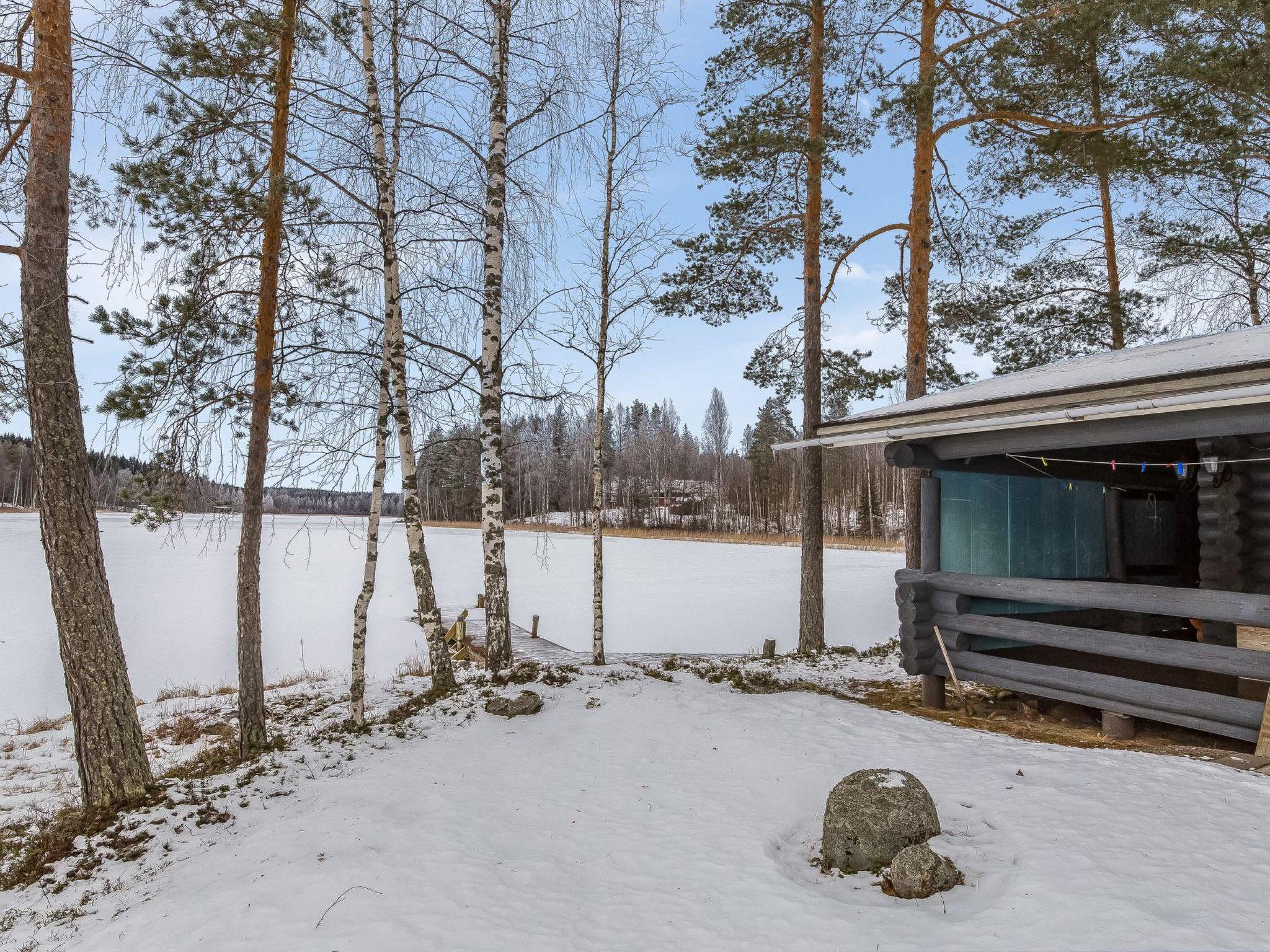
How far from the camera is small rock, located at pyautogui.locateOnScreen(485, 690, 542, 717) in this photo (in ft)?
21.5

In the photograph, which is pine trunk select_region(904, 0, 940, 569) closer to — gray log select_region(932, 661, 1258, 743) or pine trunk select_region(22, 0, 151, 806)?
gray log select_region(932, 661, 1258, 743)

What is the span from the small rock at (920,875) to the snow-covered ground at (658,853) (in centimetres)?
5

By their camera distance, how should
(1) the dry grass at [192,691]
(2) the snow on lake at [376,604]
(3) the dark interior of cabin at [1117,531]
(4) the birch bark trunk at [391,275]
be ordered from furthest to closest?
(2) the snow on lake at [376,604] < (1) the dry grass at [192,691] < (4) the birch bark trunk at [391,275] < (3) the dark interior of cabin at [1117,531]

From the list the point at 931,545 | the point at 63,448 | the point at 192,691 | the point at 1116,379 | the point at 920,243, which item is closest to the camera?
the point at 63,448

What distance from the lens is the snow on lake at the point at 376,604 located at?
12.6 metres

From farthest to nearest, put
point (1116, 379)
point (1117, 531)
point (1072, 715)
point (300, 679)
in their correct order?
point (300, 679) → point (1117, 531) → point (1072, 715) → point (1116, 379)

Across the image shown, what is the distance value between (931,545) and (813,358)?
3.72m

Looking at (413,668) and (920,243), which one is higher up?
(920,243)

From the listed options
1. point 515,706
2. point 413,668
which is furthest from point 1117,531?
point 413,668

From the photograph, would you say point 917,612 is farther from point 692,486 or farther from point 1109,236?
point 692,486

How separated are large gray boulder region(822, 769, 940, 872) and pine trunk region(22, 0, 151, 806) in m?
4.99

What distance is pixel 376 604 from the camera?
778 inches

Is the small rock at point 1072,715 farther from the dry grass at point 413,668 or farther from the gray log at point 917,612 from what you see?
the dry grass at point 413,668

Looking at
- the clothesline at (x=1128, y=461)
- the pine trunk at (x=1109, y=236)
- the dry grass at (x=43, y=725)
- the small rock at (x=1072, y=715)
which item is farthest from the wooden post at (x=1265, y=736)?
the dry grass at (x=43, y=725)
